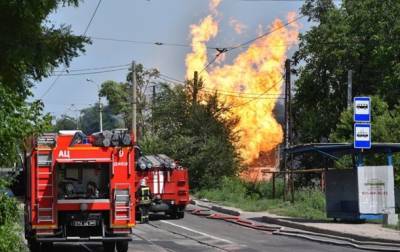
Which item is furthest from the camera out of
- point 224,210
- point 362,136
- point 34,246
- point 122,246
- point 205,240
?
point 224,210

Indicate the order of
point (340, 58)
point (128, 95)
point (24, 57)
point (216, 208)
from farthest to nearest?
point (128, 95) → point (340, 58) → point (216, 208) → point (24, 57)

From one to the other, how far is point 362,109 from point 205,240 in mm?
6397

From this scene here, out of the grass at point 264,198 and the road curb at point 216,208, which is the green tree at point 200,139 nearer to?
the grass at point 264,198

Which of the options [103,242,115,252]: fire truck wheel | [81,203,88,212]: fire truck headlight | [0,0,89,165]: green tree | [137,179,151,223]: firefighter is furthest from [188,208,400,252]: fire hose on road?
[0,0,89,165]: green tree

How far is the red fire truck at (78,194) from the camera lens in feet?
47.0

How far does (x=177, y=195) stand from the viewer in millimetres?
25469

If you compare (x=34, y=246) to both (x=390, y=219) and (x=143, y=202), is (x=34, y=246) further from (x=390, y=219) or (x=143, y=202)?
(x=390, y=219)

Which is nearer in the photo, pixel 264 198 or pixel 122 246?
pixel 122 246

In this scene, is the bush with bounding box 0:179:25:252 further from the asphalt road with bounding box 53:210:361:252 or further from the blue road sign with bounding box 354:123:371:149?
the blue road sign with bounding box 354:123:371:149

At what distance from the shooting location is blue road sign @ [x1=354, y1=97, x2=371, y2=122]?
1998 cm

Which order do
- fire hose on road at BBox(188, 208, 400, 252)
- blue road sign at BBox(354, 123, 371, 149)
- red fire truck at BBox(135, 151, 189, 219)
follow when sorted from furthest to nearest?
1. red fire truck at BBox(135, 151, 189, 219)
2. blue road sign at BBox(354, 123, 371, 149)
3. fire hose on road at BBox(188, 208, 400, 252)

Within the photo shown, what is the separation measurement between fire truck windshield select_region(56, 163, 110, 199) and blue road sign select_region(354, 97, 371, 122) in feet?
28.2

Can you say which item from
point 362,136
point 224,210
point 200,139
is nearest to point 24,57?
point 362,136

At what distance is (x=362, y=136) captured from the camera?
2000 centimetres
